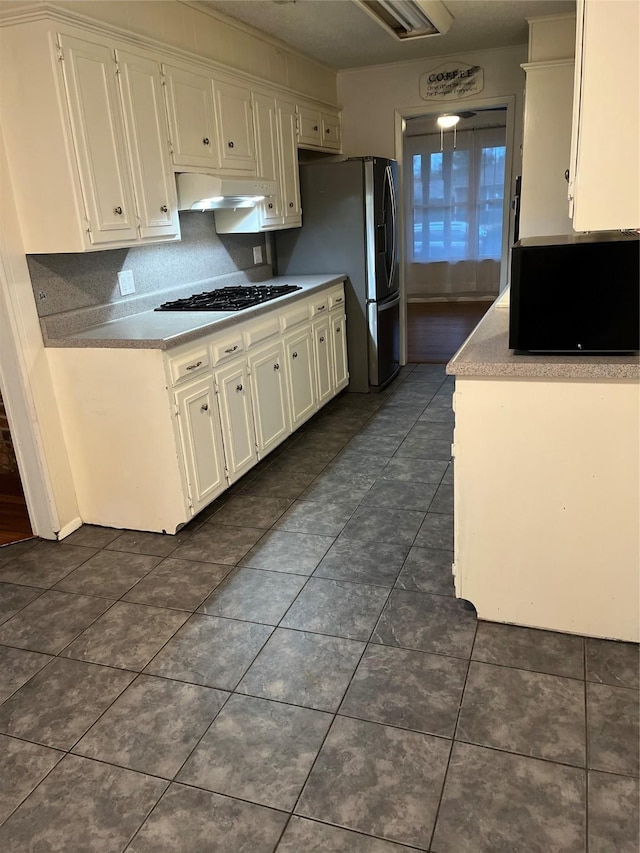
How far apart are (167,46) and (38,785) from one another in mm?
3152

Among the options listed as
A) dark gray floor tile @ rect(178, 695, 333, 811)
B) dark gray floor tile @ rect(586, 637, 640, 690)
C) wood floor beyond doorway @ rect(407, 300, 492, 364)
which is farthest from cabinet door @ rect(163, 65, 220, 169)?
wood floor beyond doorway @ rect(407, 300, 492, 364)

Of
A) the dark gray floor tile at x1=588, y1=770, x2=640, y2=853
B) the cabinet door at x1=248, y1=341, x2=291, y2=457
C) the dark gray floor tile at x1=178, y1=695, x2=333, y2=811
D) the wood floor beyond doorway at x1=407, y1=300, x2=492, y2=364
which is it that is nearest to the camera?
the dark gray floor tile at x1=588, y1=770, x2=640, y2=853

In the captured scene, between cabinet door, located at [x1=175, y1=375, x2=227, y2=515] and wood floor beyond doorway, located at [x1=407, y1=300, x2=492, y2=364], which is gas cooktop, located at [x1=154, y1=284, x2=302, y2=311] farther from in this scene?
wood floor beyond doorway, located at [x1=407, y1=300, x2=492, y2=364]

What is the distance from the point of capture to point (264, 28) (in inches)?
158

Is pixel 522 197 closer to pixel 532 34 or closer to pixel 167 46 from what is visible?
pixel 532 34

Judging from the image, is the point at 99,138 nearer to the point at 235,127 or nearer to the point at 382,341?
the point at 235,127

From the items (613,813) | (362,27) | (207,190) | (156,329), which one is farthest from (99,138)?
(613,813)

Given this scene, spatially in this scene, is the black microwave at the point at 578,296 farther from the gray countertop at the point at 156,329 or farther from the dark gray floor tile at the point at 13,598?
the dark gray floor tile at the point at 13,598

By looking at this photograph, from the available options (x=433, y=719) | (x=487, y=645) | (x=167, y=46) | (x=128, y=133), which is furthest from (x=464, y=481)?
(x=167, y=46)

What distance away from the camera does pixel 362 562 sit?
274 cm

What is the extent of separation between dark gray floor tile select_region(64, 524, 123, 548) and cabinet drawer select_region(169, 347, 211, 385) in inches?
33.4

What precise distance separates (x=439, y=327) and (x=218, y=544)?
533 centimetres

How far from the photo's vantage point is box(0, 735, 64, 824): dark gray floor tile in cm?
170

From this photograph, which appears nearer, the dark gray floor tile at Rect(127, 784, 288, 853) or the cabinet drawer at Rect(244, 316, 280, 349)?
the dark gray floor tile at Rect(127, 784, 288, 853)
